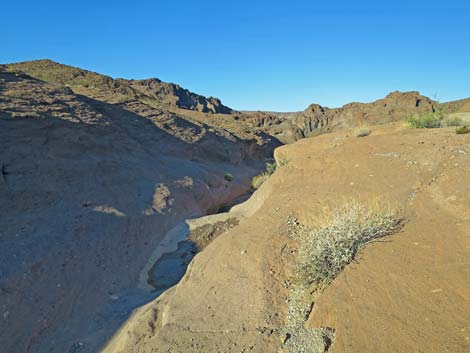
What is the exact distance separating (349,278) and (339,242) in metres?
0.46

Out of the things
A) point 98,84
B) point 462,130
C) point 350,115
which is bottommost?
point 462,130

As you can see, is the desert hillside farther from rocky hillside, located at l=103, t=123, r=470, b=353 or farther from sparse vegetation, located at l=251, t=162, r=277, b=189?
sparse vegetation, located at l=251, t=162, r=277, b=189

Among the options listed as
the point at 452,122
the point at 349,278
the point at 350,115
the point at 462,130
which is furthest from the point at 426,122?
the point at 350,115

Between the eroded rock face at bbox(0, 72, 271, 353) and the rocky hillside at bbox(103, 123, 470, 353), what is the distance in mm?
1267

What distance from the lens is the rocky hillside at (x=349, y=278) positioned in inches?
105

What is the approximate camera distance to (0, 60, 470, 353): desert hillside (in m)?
2.97

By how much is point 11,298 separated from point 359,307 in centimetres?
530

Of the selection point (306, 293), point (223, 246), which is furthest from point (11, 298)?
point (306, 293)

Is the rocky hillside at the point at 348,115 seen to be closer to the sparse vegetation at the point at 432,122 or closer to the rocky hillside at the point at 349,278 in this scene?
the sparse vegetation at the point at 432,122

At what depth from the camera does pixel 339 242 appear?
3680 mm

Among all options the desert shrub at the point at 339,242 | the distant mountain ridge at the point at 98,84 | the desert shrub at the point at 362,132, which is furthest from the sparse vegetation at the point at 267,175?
the desert shrub at the point at 339,242

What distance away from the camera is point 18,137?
32.1 feet

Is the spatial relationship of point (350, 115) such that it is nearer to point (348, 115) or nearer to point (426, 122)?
point (348, 115)

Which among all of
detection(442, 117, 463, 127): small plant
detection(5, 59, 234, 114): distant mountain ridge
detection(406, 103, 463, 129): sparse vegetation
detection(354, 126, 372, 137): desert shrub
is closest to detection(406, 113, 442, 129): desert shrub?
detection(406, 103, 463, 129): sparse vegetation
